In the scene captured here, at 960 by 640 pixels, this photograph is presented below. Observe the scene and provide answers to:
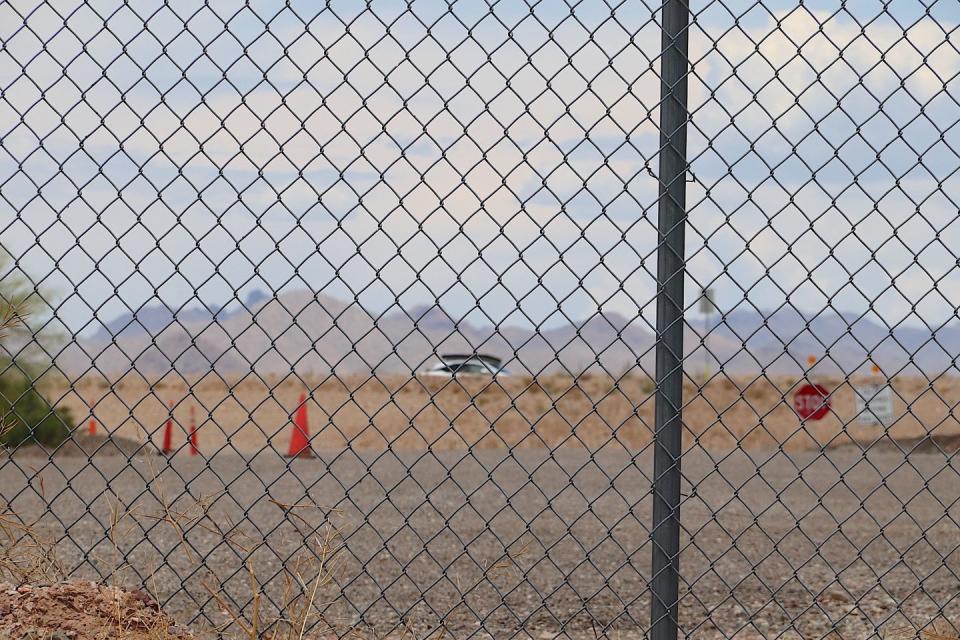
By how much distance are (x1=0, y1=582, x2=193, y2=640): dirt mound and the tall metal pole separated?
1.82 meters

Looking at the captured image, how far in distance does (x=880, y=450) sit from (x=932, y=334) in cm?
1334

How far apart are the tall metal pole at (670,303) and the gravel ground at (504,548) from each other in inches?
7.3

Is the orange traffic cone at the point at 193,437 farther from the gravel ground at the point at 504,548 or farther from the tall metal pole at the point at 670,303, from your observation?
the tall metal pole at the point at 670,303

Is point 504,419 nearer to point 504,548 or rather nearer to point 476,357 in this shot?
point 504,548

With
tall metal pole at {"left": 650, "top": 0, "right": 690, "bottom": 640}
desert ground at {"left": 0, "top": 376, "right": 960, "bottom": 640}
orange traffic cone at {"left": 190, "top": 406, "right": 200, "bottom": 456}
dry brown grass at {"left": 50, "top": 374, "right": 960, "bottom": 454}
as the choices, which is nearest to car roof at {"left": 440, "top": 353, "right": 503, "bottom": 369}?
desert ground at {"left": 0, "top": 376, "right": 960, "bottom": 640}

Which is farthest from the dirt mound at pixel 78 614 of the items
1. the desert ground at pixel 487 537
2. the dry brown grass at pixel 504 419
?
the dry brown grass at pixel 504 419

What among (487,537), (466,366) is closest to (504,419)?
(487,537)

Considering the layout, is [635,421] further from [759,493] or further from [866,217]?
[866,217]

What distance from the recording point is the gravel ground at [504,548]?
461 centimetres

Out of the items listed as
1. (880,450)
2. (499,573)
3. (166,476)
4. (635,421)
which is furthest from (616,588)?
(635,421)

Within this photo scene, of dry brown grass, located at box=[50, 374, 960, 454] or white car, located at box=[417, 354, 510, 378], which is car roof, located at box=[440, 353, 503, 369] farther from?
dry brown grass, located at box=[50, 374, 960, 454]

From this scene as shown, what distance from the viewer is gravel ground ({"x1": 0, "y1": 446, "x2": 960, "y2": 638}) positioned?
4.61 metres

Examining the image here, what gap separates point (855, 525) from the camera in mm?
9602

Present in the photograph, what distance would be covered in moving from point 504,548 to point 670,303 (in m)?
1.28
